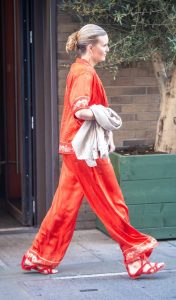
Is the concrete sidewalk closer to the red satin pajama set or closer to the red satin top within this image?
the red satin pajama set

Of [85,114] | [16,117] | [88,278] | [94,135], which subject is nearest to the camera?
[85,114]

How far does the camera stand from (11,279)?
20.8ft

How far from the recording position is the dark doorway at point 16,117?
314 inches

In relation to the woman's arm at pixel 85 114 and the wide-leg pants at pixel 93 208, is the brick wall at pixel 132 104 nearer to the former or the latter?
the wide-leg pants at pixel 93 208

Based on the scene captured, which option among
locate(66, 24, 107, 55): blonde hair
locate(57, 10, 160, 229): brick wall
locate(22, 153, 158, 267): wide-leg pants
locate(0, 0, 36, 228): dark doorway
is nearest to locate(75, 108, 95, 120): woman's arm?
locate(22, 153, 158, 267): wide-leg pants

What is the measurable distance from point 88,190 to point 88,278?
25.6 inches

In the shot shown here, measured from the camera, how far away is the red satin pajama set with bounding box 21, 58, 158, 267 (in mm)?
6148

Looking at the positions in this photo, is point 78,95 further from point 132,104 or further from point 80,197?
point 132,104

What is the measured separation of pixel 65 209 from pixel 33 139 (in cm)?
189

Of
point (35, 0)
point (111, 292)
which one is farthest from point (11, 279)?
point (35, 0)

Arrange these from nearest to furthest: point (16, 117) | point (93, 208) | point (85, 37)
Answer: point (85, 37), point (93, 208), point (16, 117)

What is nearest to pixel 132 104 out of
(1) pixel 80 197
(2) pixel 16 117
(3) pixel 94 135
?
(2) pixel 16 117

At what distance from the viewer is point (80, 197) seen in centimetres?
629

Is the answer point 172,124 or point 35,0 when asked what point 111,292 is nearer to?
point 172,124
